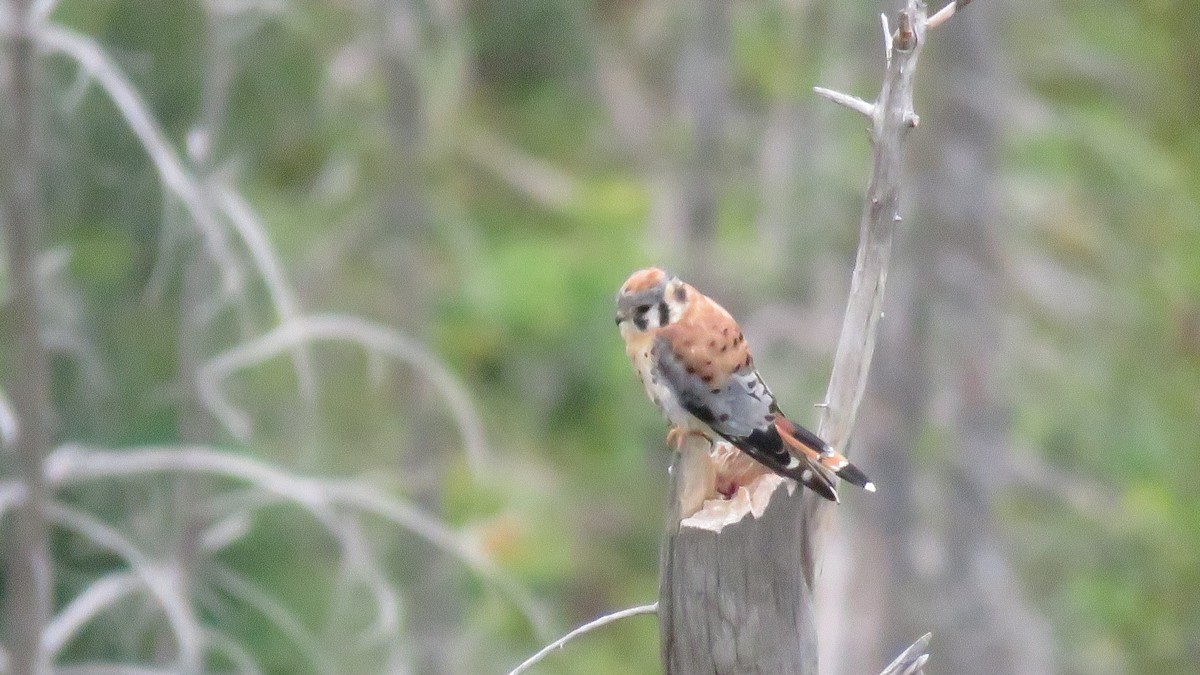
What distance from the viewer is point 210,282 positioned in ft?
20.5

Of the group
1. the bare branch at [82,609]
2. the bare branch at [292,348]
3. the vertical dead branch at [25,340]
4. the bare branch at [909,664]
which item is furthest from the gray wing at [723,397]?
the bare branch at [82,609]

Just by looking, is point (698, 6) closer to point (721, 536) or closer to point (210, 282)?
point (210, 282)

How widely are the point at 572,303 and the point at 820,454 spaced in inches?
365

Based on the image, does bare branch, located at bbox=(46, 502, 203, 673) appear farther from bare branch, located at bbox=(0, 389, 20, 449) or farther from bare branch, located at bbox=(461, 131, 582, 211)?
bare branch, located at bbox=(461, 131, 582, 211)

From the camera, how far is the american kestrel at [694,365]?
3365mm

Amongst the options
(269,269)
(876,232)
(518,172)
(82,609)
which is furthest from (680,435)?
(518,172)

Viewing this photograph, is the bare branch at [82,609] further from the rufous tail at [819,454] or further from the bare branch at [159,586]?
the rufous tail at [819,454]

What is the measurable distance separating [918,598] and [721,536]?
23.9ft

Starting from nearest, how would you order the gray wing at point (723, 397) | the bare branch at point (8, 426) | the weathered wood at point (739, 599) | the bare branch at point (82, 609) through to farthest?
1. the weathered wood at point (739, 599)
2. the gray wing at point (723, 397)
3. the bare branch at point (8, 426)
4. the bare branch at point (82, 609)

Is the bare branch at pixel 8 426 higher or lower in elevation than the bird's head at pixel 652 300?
higher

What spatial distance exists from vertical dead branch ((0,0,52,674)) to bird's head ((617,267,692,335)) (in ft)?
7.48

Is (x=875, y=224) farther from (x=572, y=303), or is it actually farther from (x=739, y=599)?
(x=572, y=303)

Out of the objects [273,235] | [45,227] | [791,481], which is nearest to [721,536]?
[791,481]

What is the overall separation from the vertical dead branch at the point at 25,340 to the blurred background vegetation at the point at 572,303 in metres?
0.15
